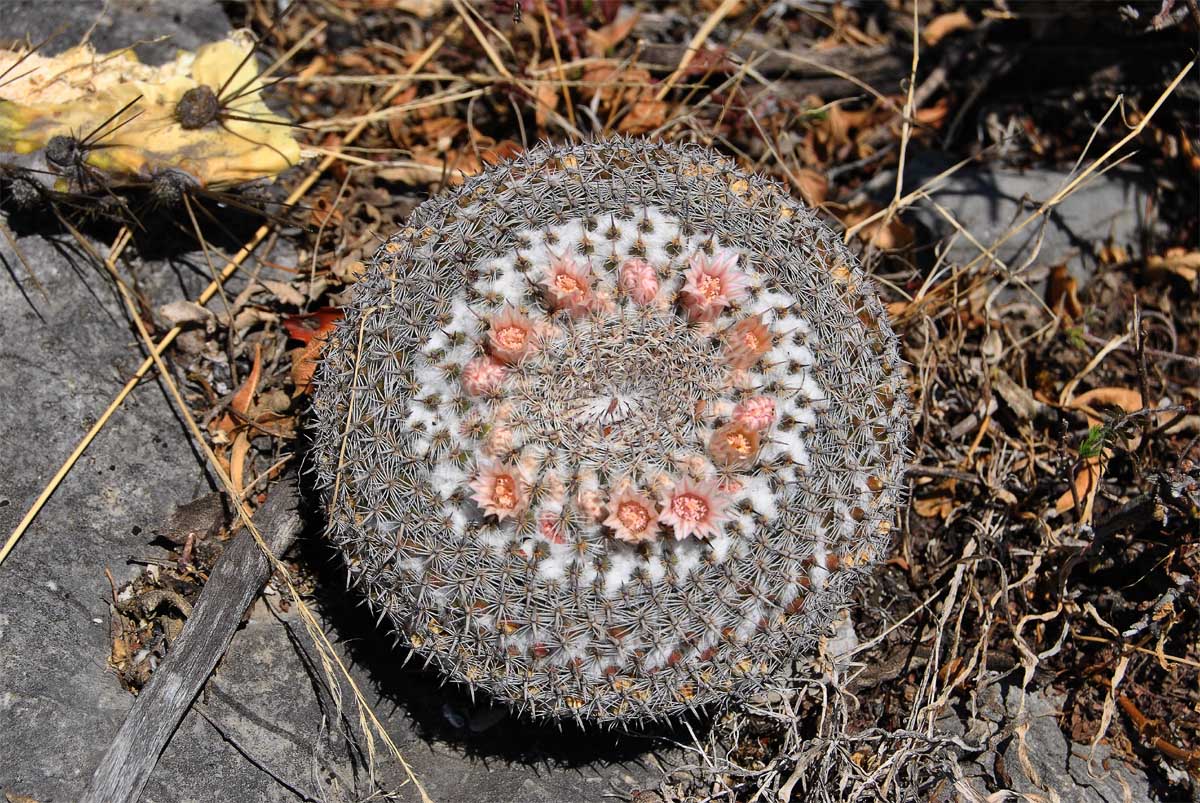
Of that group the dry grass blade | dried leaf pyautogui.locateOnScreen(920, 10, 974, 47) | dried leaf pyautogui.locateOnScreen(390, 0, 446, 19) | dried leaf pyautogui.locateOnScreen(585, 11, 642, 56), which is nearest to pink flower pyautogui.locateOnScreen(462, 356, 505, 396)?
the dry grass blade

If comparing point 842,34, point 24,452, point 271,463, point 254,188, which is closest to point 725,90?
point 842,34

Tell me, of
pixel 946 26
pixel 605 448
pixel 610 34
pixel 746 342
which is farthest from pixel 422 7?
pixel 605 448

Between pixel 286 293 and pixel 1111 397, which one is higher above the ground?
pixel 286 293

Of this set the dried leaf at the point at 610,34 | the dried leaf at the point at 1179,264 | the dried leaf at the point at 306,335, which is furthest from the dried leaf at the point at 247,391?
the dried leaf at the point at 1179,264

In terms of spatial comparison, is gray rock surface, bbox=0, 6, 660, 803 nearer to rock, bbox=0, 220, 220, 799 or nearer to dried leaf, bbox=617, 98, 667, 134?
rock, bbox=0, 220, 220, 799

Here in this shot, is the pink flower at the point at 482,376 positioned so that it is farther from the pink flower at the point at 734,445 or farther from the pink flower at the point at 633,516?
the pink flower at the point at 734,445

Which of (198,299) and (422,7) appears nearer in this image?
(198,299)

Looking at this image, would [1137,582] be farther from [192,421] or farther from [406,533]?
[192,421]

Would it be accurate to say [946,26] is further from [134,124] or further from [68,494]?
[68,494]
